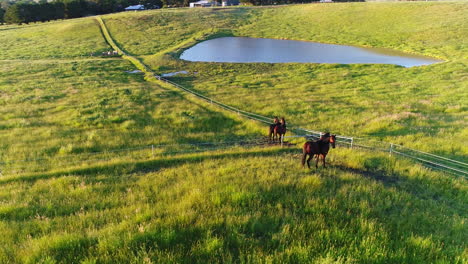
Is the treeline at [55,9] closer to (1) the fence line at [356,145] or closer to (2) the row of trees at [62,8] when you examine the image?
(2) the row of trees at [62,8]

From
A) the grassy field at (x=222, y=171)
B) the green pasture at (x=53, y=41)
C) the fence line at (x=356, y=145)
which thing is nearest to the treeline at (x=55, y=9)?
the green pasture at (x=53, y=41)

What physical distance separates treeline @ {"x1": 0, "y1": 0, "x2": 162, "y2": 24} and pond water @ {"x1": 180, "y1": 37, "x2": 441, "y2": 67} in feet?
256

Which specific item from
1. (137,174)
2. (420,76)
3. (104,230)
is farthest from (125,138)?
(420,76)

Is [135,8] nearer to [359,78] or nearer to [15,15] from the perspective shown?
[15,15]

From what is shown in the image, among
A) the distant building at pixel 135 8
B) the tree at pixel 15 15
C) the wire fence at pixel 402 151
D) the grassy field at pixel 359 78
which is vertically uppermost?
the distant building at pixel 135 8

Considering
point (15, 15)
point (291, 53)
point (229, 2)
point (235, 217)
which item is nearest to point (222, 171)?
point (235, 217)

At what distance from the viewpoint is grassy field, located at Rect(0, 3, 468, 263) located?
584 cm

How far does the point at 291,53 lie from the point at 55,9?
10386cm

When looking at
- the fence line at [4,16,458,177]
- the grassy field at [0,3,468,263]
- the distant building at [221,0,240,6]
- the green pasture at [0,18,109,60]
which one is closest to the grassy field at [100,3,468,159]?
the grassy field at [0,3,468,263]

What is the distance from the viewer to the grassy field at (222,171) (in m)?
5.84

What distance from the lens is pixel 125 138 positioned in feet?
61.4

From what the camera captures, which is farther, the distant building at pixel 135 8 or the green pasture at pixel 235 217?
the distant building at pixel 135 8

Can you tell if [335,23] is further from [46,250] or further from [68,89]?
[46,250]

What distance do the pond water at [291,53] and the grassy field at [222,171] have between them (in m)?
8.17
